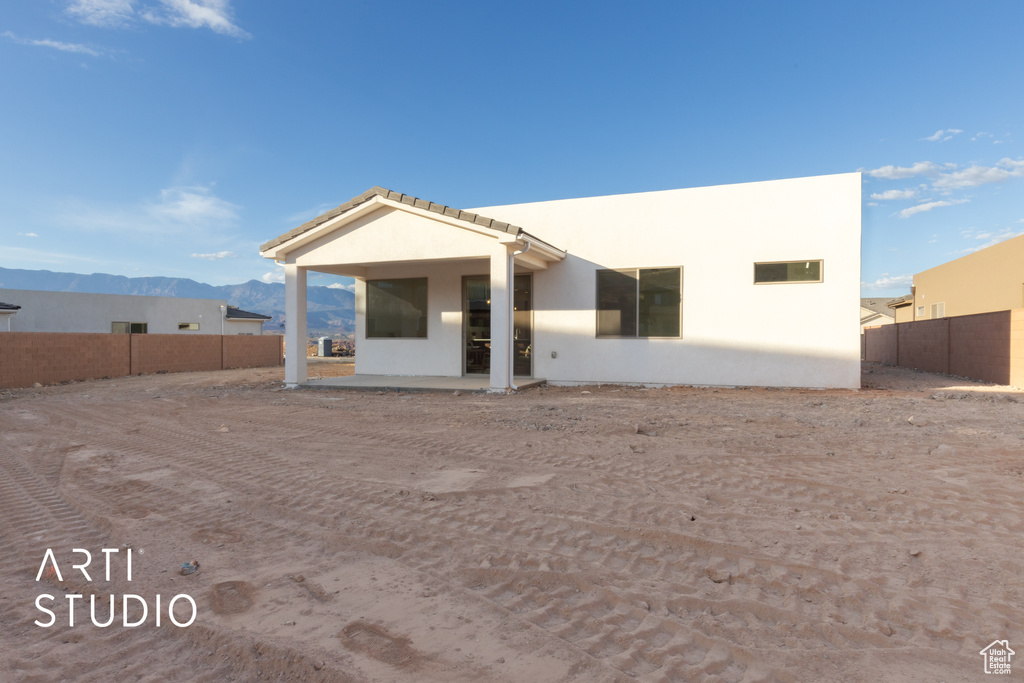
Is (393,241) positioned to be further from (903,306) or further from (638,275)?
(903,306)

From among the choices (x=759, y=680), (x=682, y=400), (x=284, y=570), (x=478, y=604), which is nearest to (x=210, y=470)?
(x=284, y=570)

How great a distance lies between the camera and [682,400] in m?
9.17

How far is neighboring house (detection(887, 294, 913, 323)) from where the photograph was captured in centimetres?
3105

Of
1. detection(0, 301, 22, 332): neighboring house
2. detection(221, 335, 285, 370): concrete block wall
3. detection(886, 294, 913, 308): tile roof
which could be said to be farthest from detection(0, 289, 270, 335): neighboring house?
detection(886, 294, 913, 308): tile roof

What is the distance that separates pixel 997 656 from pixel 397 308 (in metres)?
12.5

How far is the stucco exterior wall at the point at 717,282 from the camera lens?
10156 mm

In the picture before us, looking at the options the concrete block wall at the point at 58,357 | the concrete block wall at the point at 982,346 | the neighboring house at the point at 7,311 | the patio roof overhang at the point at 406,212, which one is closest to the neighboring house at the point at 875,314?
the concrete block wall at the point at 982,346

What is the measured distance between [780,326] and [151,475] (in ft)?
33.6

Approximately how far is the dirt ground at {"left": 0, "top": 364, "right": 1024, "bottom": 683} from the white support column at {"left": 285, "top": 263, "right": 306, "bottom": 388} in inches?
220

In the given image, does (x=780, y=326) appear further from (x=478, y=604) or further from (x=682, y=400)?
(x=478, y=604)

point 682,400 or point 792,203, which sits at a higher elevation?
point 792,203

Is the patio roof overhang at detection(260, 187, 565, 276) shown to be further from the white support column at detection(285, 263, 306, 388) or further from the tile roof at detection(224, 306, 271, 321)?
the tile roof at detection(224, 306, 271, 321)

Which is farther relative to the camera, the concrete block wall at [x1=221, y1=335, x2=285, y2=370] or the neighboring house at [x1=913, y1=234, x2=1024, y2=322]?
the neighboring house at [x1=913, y1=234, x2=1024, y2=322]

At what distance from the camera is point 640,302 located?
37.2 ft
